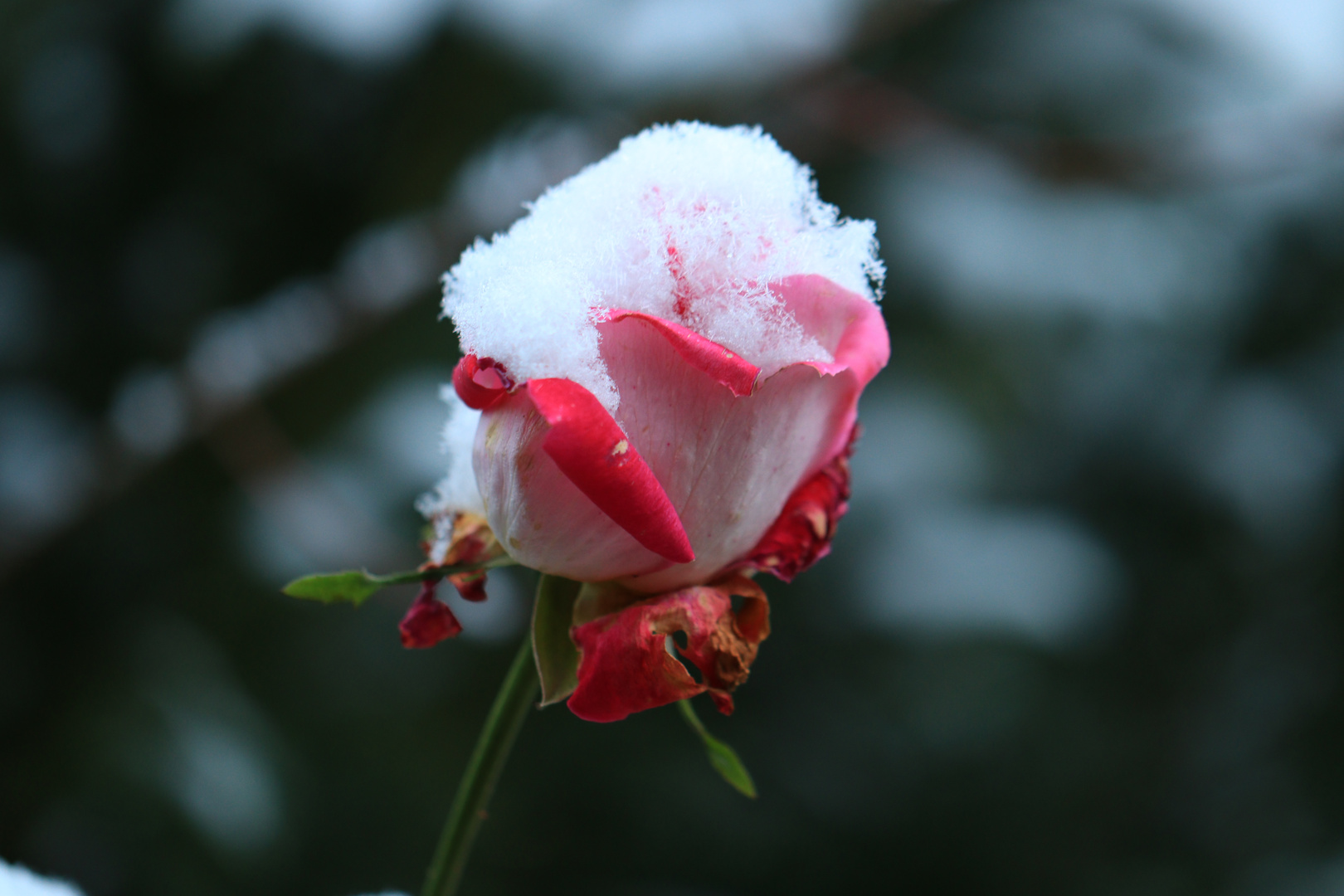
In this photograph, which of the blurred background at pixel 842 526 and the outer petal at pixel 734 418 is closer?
the outer petal at pixel 734 418

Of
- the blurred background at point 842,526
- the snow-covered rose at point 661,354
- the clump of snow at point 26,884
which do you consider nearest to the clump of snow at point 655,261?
the snow-covered rose at point 661,354

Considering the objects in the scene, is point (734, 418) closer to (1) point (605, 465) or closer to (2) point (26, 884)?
(1) point (605, 465)

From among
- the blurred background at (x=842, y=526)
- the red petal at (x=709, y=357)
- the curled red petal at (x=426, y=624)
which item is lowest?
the blurred background at (x=842, y=526)

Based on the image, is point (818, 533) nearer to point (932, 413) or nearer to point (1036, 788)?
point (932, 413)

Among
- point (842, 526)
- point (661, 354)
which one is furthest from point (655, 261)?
point (842, 526)

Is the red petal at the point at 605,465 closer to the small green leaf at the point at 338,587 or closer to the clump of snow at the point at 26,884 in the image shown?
the small green leaf at the point at 338,587

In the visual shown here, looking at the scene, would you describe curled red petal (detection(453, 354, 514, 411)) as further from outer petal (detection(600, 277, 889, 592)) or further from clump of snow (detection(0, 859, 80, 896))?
clump of snow (detection(0, 859, 80, 896))

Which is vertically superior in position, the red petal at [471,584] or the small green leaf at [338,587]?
the small green leaf at [338,587]
